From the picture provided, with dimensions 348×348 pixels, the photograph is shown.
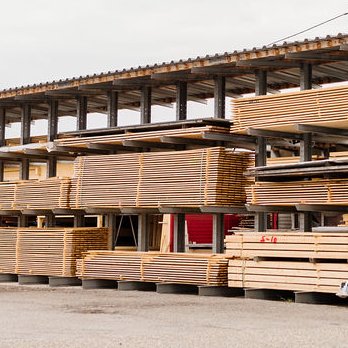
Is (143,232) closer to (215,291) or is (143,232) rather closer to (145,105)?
(145,105)

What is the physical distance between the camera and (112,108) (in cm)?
2267

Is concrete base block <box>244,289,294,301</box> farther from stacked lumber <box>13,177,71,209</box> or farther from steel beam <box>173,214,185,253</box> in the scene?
stacked lumber <box>13,177,71,209</box>

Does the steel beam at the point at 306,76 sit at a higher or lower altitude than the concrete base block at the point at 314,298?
higher

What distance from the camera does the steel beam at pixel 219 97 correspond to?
19953mm

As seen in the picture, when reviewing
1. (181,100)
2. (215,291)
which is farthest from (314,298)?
(181,100)

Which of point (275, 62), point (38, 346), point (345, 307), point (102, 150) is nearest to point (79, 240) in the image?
point (102, 150)

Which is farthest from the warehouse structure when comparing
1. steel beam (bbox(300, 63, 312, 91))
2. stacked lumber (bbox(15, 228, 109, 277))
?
stacked lumber (bbox(15, 228, 109, 277))

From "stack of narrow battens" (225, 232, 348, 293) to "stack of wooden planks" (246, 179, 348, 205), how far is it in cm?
65

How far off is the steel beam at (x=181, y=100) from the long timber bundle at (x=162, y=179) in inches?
67.4

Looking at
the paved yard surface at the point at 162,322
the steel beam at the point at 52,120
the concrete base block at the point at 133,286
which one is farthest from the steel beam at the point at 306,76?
the steel beam at the point at 52,120

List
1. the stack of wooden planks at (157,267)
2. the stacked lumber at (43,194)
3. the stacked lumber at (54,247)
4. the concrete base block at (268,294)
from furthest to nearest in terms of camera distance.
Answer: the stacked lumber at (43,194) → the stacked lumber at (54,247) → the stack of wooden planks at (157,267) → the concrete base block at (268,294)

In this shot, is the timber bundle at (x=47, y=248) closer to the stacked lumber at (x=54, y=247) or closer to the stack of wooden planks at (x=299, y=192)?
the stacked lumber at (x=54, y=247)

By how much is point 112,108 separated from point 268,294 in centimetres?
737

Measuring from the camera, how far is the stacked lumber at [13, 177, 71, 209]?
21.5 meters
